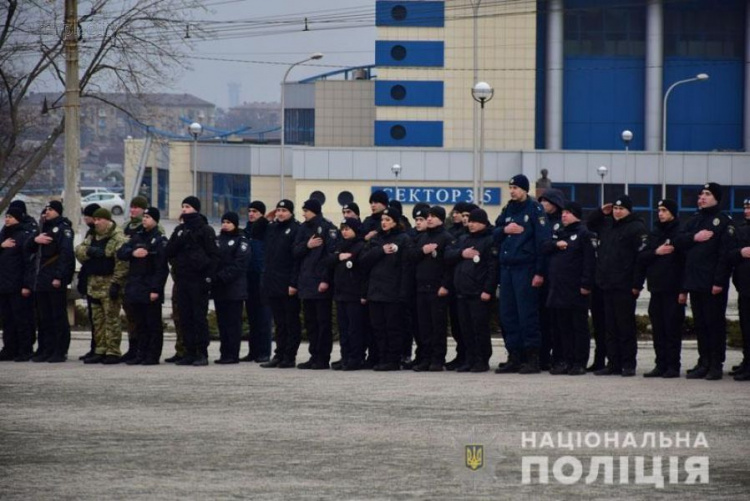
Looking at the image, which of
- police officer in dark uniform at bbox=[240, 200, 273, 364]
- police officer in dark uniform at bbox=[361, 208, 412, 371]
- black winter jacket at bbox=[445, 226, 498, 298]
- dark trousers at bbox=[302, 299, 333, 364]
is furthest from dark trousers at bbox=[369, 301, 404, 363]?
police officer in dark uniform at bbox=[240, 200, 273, 364]

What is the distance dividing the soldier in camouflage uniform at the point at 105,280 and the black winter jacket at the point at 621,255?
18.6 feet

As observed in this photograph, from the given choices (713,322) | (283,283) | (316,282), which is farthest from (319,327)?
(713,322)

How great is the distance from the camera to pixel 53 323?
19.0m

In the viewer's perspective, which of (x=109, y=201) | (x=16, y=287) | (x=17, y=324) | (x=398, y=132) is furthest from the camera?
(x=109, y=201)

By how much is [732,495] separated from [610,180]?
63.2 meters

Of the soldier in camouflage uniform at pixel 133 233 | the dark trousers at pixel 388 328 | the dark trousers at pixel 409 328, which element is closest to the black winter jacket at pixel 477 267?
the dark trousers at pixel 388 328

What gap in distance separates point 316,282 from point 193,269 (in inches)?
57.7

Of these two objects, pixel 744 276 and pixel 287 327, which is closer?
pixel 744 276

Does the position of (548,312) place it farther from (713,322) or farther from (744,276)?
(744,276)

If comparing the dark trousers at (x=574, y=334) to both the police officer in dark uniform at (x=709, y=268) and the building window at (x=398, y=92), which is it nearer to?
the police officer in dark uniform at (x=709, y=268)

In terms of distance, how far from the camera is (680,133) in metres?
80.8

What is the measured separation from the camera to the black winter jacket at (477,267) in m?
17.1

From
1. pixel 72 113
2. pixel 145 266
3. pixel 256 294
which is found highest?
pixel 72 113

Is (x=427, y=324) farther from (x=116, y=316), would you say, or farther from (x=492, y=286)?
(x=116, y=316)
